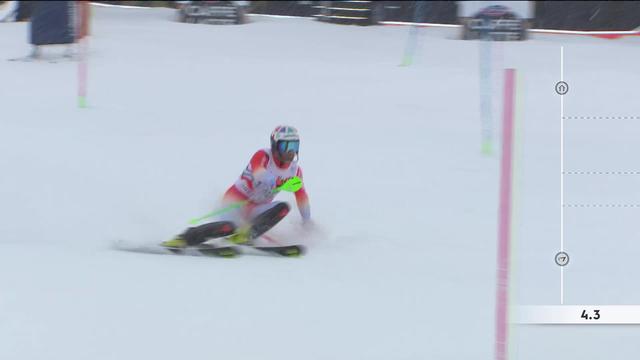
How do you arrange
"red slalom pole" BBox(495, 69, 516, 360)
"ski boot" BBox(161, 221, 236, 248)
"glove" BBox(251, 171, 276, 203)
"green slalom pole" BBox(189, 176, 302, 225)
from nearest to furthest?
"red slalom pole" BBox(495, 69, 516, 360), "ski boot" BBox(161, 221, 236, 248), "green slalom pole" BBox(189, 176, 302, 225), "glove" BBox(251, 171, 276, 203)

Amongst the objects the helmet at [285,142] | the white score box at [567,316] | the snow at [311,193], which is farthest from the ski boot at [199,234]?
the white score box at [567,316]

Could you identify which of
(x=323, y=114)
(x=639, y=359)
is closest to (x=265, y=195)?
(x=639, y=359)

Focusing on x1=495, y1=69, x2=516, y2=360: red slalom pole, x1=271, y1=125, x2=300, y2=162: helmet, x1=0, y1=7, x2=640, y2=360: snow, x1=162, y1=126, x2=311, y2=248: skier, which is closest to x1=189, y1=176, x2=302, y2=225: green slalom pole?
x1=162, y1=126, x2=311, y2=248: skier

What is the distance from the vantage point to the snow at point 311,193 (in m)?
5.29

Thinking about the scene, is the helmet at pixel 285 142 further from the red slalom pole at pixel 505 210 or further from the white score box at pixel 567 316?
the red slalom pole at pixel 505 210

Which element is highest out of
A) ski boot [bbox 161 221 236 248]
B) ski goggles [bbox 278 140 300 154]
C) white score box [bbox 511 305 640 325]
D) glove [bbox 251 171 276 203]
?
ski goggles [bbox 278 140 300 154]

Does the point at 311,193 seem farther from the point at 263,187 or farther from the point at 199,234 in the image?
the point at 199,234

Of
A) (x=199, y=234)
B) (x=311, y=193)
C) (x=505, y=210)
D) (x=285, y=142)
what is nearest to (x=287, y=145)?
(x=285, y=142)

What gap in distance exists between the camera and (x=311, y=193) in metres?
9.43

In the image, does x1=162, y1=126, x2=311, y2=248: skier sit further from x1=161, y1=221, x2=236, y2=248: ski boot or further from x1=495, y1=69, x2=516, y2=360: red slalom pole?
x1=495, y1=69, x2=516, y2=360: red slalom pole

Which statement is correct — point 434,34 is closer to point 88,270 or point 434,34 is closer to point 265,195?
point 265,195

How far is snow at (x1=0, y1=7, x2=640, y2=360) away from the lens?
5.29 meters

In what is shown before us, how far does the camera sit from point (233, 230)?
7113 millimetres

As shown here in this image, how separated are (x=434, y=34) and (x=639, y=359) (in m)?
14.8
